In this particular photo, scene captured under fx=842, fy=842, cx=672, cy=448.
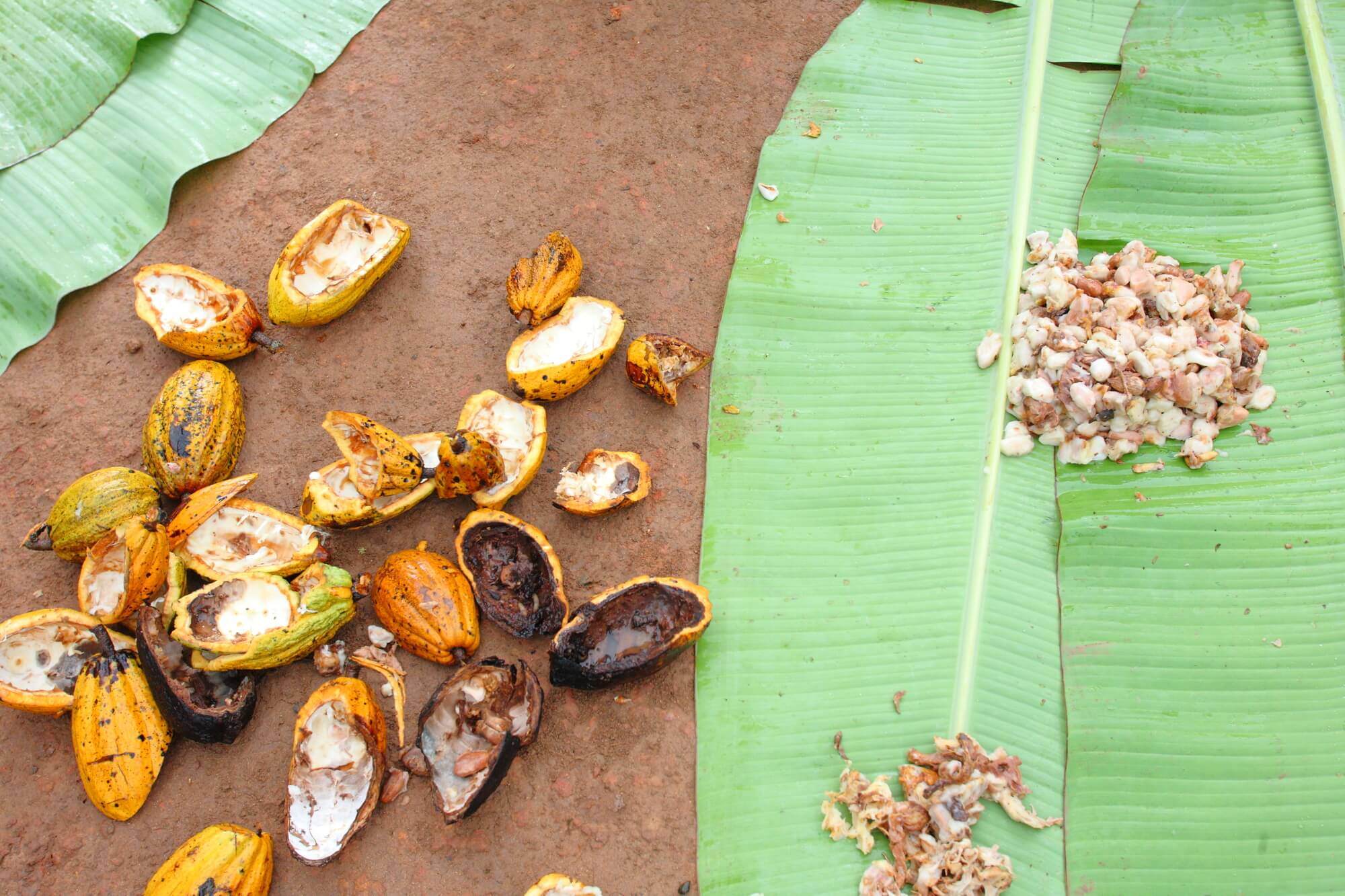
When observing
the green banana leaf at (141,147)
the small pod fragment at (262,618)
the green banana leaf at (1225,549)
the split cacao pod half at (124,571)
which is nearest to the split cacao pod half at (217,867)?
the small pod fragment at (262,618)

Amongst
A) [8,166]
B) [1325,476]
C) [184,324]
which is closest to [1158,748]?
[1325,476]

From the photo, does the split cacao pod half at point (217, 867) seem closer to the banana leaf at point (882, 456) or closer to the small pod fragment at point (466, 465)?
the small pod fragment at point (466, 465)

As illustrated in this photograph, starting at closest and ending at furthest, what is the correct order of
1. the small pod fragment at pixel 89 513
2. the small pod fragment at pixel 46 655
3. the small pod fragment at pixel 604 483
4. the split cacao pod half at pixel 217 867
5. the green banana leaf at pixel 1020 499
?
the split cacao pod half at pixel 217 867 → the green banana leaf at pixel 1020 499 → the small pod fragment at pixel 46 655 → the small pod fragment at pixel 89 513 → the small pod fragment at pixel 604 483

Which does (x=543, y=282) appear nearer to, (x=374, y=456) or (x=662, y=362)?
(x=662, y=362)

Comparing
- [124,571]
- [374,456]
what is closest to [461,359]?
[374,456]

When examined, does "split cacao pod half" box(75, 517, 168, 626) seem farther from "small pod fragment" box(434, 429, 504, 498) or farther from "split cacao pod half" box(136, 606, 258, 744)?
"small pod fragment" box(434, 429, 504, 498)

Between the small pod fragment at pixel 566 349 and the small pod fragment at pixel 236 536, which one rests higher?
the small pod fragment at pixel 566 349

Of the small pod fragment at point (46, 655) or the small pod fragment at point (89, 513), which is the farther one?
the small pod fragment at point (89, 513)

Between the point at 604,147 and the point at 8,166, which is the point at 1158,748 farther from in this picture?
the point at 8,166
